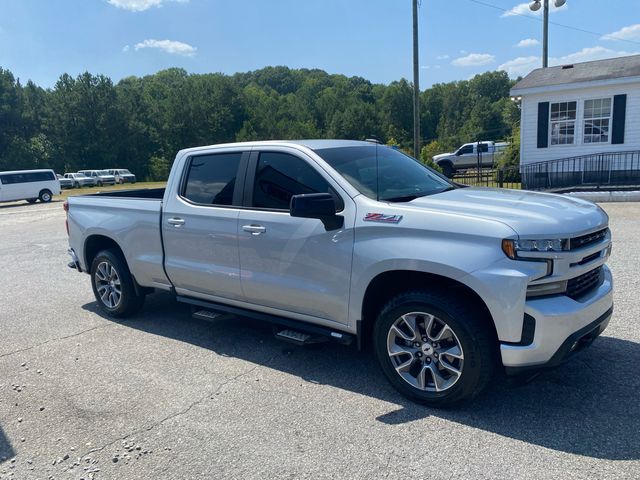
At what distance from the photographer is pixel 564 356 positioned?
11.0ft

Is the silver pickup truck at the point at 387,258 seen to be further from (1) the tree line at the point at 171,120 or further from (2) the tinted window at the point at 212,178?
(1) the tree line at the point at 171,120

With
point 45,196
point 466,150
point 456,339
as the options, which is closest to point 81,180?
point 45,196

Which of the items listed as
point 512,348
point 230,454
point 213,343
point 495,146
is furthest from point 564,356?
point 495,146

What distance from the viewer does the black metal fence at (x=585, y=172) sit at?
16156mm

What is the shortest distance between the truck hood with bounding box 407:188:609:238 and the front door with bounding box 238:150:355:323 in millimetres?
713

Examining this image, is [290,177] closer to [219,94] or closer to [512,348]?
[512,348]

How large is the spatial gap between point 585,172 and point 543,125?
2.17 meters

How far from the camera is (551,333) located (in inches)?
127

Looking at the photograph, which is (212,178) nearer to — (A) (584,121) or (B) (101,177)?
(A) (584,121)

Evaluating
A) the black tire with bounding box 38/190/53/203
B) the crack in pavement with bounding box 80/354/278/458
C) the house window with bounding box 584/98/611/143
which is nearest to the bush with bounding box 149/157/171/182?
the black tire with bounding box 38/190/53/203

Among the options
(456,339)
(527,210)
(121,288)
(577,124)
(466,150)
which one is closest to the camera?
(456,339)

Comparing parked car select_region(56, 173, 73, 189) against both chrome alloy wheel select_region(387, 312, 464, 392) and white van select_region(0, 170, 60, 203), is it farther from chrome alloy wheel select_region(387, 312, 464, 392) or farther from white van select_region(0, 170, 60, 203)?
chrome alloy wheel select_region(387, 312, 464, 392)

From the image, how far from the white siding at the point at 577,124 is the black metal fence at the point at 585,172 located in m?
0.32

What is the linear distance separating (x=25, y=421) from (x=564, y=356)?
3.83m
